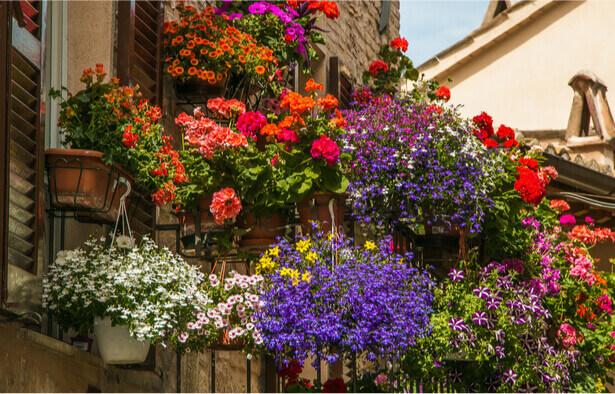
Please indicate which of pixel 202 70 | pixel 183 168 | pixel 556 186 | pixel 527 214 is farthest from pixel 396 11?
pixel 183 168

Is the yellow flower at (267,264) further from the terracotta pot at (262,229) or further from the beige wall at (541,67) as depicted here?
the beige wall at (541,67)

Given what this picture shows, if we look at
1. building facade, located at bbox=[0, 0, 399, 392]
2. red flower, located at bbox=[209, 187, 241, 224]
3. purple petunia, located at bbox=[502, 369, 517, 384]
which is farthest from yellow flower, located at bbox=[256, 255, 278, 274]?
purple petunia, located at bbox=[502, 369, 517, 384]

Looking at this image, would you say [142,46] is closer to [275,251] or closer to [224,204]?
[224,204]

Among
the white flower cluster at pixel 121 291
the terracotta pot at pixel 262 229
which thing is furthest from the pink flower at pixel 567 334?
the white flower cluster at pixel 121 291

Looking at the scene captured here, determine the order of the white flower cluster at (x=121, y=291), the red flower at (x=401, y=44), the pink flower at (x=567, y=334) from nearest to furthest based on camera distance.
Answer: the white flower cluster at (x=121, y=291) < the pink flower at (x=567, y=334) < the red flower at (x=401, y=44)

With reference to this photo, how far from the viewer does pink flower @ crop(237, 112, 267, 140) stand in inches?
255

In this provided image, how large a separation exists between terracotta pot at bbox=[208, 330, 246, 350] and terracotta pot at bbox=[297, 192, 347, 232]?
92cm

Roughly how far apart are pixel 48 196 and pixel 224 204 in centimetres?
116

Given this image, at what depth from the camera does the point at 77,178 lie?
534cm

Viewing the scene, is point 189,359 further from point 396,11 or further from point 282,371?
point 396,11

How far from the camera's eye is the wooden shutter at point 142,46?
20.7ft

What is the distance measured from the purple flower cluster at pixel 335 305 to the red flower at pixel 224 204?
44 centimetres

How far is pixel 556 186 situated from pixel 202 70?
4900mm

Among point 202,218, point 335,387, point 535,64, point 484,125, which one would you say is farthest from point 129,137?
point 535,64
